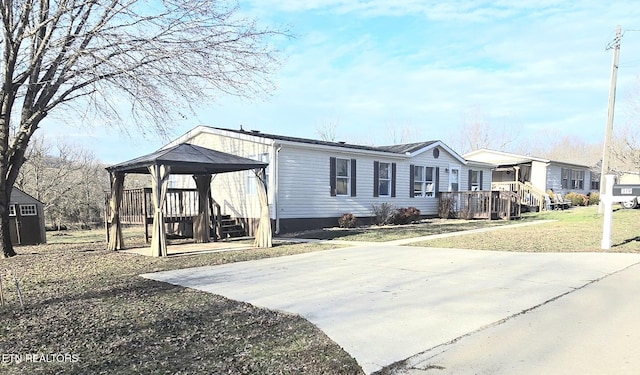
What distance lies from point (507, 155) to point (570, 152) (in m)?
35.4

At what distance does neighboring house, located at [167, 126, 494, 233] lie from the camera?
14703mm

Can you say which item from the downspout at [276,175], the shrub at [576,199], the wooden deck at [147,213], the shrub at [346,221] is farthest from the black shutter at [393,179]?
the shrub at [576,199]

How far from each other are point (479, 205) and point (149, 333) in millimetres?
18173

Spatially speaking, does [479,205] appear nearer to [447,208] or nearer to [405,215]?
[447,208]

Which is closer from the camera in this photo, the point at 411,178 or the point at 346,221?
the point at 346,221

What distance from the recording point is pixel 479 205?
65.9 feet

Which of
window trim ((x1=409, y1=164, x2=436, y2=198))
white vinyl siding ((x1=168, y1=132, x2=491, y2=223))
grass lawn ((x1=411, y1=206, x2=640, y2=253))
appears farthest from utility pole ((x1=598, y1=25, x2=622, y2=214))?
white vinyl siding ((x1=168, y1=132, x2=491, y2=223))

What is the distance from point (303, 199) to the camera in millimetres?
15289

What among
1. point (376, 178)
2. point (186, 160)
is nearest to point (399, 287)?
point (186, 160)

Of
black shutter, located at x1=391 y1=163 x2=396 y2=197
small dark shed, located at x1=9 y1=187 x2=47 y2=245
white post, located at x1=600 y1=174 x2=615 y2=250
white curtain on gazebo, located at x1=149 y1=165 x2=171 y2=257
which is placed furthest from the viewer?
black shutter, located at x1=391 y1=163 x2=396 y2=197

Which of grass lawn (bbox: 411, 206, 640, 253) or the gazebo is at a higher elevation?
the gazebo

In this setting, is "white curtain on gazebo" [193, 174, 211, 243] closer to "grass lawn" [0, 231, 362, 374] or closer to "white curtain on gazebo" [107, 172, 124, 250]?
"white curtain on gazebo" [107, 172, 124, 250]

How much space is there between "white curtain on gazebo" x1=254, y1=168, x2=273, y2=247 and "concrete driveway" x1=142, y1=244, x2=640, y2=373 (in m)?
2.01

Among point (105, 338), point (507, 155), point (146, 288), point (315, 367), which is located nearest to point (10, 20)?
point (146, 288)
